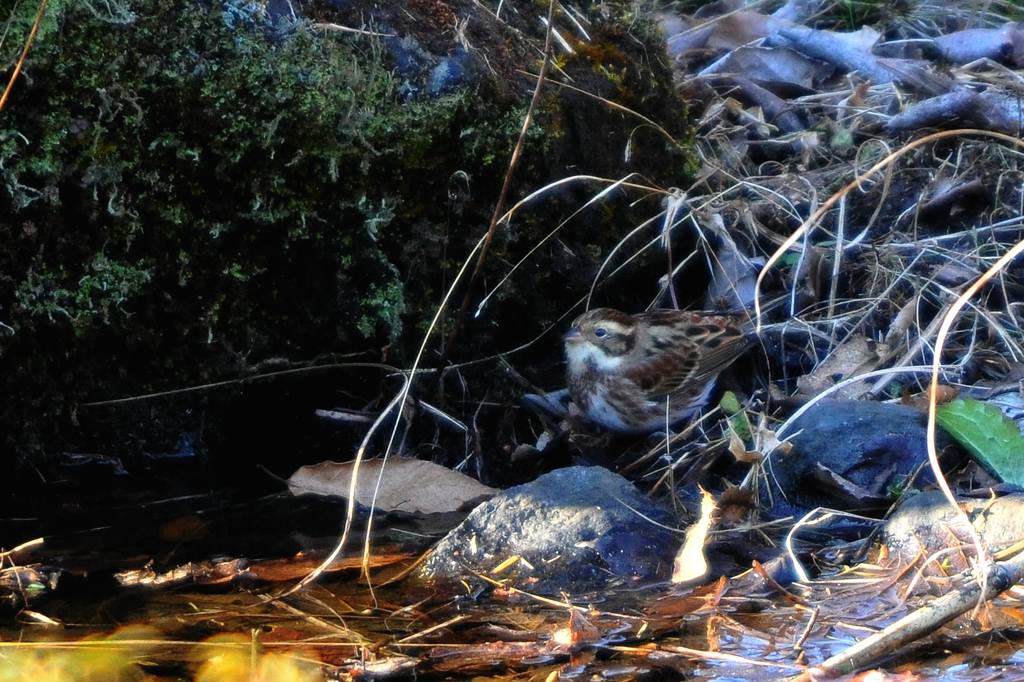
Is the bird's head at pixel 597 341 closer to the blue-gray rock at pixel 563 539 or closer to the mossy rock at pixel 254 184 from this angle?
the mossy rock at pixel 254 184

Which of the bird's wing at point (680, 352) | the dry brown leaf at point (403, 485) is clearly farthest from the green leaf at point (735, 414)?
the dry brown leaf at point (403, 485)

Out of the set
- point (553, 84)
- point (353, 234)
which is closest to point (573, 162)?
point (553, 84)

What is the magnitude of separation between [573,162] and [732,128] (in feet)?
5.74

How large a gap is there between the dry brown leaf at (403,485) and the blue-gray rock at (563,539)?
48 centimetres

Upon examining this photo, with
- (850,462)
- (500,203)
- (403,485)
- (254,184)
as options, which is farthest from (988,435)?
(254,184)

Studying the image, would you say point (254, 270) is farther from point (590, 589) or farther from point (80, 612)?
point (590, 589)

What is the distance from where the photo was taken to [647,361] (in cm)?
525

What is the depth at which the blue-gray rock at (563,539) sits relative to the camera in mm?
3742

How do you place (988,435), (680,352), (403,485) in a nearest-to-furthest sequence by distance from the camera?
(988,435) → (403,485) → (680,352)

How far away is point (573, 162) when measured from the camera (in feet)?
16.2

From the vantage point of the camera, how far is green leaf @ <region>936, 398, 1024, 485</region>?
159 inches

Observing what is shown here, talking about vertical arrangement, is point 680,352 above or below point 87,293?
below

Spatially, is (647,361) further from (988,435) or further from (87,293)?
(87,293)

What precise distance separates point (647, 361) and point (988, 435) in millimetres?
1524
